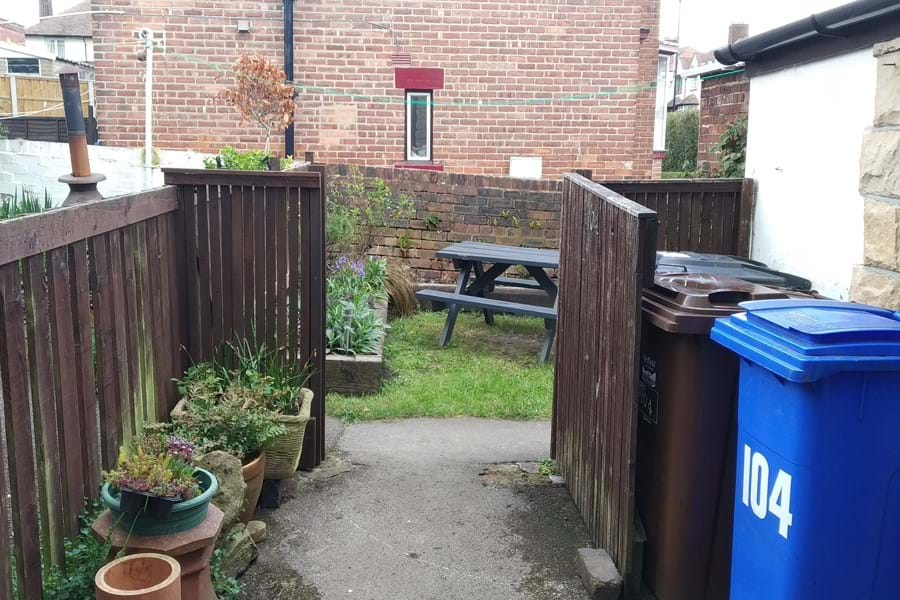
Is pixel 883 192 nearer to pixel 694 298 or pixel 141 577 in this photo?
pixel 694 298

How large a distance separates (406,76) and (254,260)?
8722 mm

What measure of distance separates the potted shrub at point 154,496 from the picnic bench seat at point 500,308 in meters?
5.19

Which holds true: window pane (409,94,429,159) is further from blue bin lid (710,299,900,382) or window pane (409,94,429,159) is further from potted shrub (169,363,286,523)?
blue bin lid (710,299,900,382)

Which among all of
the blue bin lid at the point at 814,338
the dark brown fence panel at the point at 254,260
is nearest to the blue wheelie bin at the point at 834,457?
the blue bin lid at the point at 814,338

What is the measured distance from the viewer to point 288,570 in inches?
161

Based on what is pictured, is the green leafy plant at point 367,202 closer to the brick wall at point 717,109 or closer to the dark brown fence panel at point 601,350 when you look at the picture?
the brick wall at point 717,109

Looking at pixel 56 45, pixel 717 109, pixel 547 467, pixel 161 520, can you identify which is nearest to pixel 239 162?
pixel 717 109

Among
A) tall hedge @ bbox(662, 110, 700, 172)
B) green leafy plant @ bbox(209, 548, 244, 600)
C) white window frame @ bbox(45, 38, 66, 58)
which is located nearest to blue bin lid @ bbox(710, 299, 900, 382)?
green leafy plant @ bbox(209, 548, 244, 600)

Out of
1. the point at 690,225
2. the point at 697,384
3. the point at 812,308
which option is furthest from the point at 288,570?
the point at 690,225

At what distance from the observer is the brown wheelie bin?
346 centimetres

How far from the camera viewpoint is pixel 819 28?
441cm

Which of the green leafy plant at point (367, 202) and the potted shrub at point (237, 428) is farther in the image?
the green leafy plant at point (367, 202)

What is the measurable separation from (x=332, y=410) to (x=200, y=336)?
170 centimetres

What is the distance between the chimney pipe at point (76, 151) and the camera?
6738 mm
